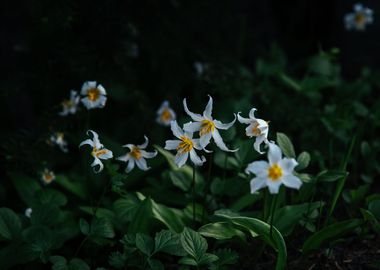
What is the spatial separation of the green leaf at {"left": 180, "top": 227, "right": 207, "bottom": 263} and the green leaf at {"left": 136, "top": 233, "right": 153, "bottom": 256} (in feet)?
0.45

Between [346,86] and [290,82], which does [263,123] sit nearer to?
[290,82]

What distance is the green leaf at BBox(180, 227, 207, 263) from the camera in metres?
2.15

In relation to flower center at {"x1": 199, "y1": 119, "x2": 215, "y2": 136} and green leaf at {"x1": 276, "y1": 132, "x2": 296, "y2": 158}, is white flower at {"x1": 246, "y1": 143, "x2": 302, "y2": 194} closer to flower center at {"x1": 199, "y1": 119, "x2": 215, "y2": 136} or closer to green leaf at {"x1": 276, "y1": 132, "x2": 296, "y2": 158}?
flower center at {"x1": 199, "y1": 119, "x2": 215, "y2": 136}

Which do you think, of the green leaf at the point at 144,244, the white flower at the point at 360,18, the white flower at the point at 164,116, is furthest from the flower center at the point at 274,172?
the white flower at the point at 360,18

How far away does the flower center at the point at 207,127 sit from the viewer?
2.22 meters

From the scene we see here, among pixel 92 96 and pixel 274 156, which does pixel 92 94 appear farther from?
pixel 274 156

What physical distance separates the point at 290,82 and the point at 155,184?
4.36 feet

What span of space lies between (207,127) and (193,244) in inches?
18.5

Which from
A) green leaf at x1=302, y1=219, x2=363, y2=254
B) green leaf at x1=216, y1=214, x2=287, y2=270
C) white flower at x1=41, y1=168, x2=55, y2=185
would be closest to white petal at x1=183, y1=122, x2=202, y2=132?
green leaf at x1=216, y1=214, x2=287, y2=270

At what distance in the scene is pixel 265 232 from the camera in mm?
2213

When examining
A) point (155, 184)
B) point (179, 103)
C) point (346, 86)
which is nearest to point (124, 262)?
point (155, 184)

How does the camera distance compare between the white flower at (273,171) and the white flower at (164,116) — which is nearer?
the white flower at (273,171)

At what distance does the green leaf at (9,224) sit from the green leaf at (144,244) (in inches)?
25.6

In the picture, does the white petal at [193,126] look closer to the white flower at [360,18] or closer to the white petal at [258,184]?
the white petal at [258,184]
